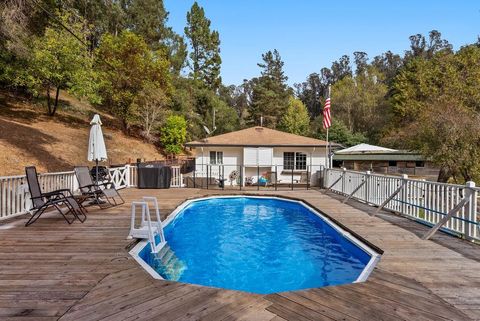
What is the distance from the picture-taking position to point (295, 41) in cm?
2255

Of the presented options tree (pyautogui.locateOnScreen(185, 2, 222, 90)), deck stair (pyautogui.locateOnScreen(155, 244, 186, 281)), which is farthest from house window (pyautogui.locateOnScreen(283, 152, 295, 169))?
tree (pyautogui.locateOnScreen(185, 2, 222, 90))

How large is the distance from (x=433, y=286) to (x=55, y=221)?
6728 mm

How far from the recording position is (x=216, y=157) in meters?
16.9

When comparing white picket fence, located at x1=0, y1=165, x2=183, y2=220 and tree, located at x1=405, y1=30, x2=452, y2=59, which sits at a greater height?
tree, located at x1=405, y1=30, x2=452, y2=59

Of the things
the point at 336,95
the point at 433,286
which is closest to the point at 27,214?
the point at 433,286

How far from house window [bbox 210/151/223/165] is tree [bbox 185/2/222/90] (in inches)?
796

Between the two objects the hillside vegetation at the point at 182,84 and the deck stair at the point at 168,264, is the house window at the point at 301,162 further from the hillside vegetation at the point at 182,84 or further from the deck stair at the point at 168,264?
the deck stair at the point at 168,264

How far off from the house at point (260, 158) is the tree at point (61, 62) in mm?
8919

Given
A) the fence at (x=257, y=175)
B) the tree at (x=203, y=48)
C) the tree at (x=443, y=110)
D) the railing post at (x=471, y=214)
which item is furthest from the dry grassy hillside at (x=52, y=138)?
the tree at (x=443, y=110)

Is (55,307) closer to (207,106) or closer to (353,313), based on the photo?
(353,313)

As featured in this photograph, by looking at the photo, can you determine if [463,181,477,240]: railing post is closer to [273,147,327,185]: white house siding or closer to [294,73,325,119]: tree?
[273,147,327,185]: white house siding

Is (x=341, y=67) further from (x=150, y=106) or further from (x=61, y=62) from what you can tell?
(x=61, y=62)

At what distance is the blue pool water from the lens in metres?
4.78

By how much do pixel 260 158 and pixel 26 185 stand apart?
11391 millimetres
